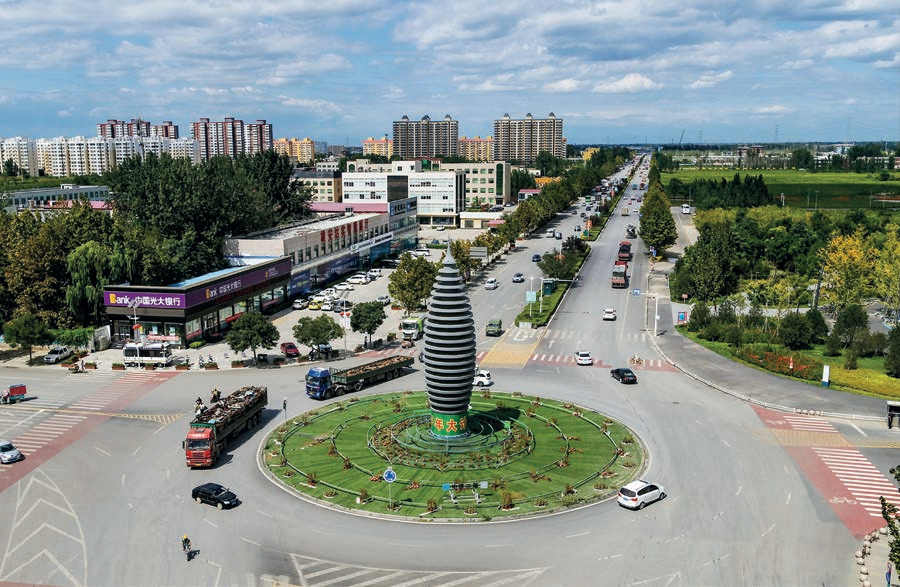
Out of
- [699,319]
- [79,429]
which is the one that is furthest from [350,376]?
[699,319]

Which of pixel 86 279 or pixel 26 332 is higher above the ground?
pixel 86 279

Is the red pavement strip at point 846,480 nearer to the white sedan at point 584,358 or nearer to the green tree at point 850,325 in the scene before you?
the white sedan at point 584,358

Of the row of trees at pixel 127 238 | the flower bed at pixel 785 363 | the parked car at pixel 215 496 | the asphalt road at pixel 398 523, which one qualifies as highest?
the row of trees at pixel 127 238

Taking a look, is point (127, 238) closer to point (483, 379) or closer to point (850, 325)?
point (483, 379)

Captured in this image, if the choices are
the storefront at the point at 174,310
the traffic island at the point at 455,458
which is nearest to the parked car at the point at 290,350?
the storefront at the point at 174,310

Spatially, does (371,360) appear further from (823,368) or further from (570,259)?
(570,259)

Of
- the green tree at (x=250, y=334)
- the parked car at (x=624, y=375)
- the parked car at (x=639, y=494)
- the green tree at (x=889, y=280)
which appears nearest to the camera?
the parked car at (x=639, y=494)
